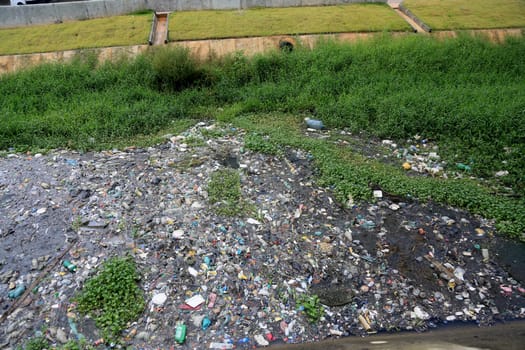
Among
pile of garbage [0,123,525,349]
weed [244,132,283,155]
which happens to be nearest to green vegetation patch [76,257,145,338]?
pile of garbage [0,123,525,349]

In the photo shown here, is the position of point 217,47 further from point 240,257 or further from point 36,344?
point 36,344

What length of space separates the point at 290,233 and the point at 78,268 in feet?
6.23

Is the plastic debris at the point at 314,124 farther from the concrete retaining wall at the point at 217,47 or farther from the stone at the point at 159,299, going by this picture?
the stone at the point at 159,299

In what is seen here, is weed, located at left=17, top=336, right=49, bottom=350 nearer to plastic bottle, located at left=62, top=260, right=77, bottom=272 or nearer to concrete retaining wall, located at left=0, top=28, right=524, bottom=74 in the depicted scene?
plastic bottle, located at left=62, top=260, right=77, bottom=272

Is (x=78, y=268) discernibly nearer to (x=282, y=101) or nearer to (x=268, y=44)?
(x=282, y=101)

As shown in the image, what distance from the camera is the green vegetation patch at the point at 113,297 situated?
2.99 meters

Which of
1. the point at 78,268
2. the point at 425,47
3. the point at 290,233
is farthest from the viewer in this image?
the point at 425,47

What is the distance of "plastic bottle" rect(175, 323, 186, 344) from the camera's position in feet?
9.55

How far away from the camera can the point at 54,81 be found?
6594 mm

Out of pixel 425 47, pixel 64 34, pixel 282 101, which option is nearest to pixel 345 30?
pixel 425 47

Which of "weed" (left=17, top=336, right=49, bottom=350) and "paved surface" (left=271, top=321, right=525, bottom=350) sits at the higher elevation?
"weed" (left=17, top=336, right=49, bottom=350)

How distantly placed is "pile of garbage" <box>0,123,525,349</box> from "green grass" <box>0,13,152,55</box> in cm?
368

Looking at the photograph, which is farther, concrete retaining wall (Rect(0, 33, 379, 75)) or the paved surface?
concrete retaining wall (Rect(0, 33, 379, 75))

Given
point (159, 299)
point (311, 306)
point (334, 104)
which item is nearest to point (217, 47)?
point (334, 104)
